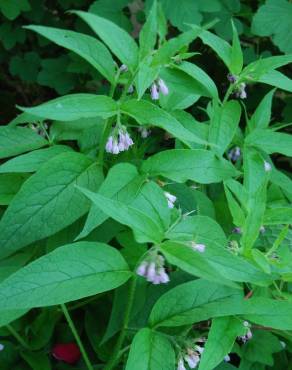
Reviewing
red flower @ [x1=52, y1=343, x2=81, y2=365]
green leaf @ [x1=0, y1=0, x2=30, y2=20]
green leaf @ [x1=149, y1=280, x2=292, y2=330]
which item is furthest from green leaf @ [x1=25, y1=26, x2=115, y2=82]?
green leaf @ [x1=0, y1=0, x2=30, y2=20]

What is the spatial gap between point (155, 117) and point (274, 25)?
1.47 m

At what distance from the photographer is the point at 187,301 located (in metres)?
1.30

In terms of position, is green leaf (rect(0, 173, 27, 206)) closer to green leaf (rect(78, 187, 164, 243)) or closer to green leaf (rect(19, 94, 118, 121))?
green leaf (rect(19, 94, 118, 121))

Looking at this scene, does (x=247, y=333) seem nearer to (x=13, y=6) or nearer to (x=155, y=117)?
(x=155, y=117)

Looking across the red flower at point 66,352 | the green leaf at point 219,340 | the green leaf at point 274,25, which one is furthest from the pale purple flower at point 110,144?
the green leaf at point 274,25

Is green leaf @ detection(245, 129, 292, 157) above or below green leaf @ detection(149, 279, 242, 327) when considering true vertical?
above

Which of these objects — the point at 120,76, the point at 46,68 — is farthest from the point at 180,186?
the point at 46,68

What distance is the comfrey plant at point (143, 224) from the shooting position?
114 cm

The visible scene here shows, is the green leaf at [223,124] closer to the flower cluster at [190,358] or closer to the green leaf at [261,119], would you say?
the green leaf at [261,119]

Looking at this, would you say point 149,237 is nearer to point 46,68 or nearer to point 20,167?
point 20,167

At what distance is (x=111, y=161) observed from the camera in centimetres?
158

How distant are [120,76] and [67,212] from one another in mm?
390

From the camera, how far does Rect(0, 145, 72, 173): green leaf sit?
4.62ft

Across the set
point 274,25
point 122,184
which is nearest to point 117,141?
point 122,184
